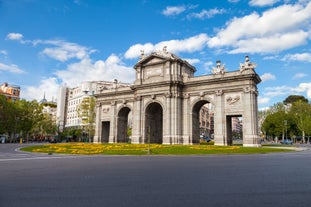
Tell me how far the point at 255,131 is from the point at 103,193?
36.9 meters

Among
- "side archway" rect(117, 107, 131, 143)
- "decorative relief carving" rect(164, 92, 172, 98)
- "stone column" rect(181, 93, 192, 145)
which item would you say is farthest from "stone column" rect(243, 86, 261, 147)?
"side archway" rect(117, 107, 131, 143)

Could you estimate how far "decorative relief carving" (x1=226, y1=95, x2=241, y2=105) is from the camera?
42181 millimetres

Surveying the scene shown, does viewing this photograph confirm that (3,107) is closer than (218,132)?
No

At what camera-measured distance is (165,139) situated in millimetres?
45750

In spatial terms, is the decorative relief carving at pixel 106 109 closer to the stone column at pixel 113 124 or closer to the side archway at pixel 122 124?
the stone column at pixel 113 124

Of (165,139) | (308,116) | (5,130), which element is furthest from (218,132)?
(5,130)

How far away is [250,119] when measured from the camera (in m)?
40.2

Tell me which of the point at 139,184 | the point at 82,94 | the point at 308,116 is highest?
the point at 82,94

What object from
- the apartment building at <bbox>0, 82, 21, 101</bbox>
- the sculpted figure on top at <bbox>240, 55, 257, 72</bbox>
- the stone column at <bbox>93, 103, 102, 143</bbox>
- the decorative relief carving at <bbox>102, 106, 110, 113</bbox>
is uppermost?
the apartment building at <bbox>0, 82, 21, 101</bbox>

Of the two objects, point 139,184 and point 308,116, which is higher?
point 308,116

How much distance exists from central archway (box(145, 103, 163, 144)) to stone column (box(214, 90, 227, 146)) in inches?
506

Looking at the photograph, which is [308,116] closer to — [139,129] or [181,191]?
[139,129]

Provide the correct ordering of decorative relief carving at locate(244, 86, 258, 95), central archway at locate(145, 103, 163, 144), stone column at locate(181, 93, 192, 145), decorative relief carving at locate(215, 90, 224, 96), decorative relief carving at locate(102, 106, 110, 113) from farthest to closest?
decorative relief carving at locate(102, 106, 110, 113) → central archway at locate(145, 103, 163, 144) → stone column at locate(181, 93, 192, 145) → decorative relief carving at locate(215, 90, 224, 96) → decorative relief carving at locate(244, 86, 258, 95)

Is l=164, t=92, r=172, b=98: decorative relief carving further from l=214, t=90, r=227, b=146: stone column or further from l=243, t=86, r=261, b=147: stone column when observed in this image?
l=243, t=86, r=261, b=147: stone column
